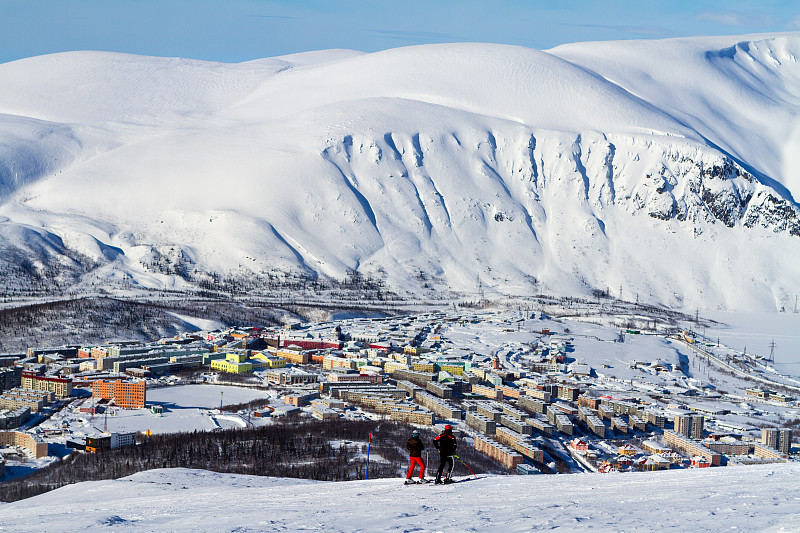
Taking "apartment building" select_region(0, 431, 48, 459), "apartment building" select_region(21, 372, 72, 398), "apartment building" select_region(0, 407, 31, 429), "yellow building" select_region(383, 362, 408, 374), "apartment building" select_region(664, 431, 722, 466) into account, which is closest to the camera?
"apartment building" select_region(0, 431, 48, 459)

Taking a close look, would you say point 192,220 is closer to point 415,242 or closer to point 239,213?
point 239,213

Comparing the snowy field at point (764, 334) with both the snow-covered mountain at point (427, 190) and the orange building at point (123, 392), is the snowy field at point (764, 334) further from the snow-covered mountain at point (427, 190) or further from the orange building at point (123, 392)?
the orange building at point (123, 392)

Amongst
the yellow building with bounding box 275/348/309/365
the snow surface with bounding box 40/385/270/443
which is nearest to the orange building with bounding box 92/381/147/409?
the snow surface with bounding box 40/385/270/443

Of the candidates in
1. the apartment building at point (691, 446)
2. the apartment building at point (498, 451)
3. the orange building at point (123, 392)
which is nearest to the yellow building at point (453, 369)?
the apartment building at point (691, 446)

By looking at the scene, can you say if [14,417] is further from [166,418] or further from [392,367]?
[392,367]

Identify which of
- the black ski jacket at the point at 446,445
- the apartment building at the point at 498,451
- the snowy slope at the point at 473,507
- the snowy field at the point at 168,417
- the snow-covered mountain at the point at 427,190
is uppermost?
the snow-covered mountain at the point at 427,190

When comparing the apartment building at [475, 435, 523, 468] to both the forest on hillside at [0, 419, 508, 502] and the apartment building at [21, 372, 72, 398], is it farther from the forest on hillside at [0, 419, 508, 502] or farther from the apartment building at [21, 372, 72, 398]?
the apartment building at [21, 372, 72, 398]
